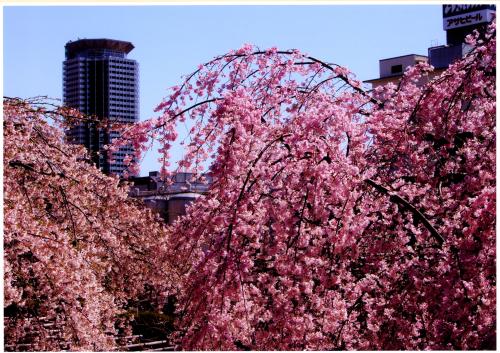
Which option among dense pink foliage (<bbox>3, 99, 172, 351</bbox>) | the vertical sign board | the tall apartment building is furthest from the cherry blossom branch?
the vertical sign board

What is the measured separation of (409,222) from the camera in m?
5.18

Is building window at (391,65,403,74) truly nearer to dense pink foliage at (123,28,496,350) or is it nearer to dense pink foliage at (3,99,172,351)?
dense pink foliage at (3,99,172,351)

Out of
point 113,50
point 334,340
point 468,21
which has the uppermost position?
point 468,21

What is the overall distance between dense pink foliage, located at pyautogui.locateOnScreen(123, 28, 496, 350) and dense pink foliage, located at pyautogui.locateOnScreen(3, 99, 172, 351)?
37.5 inches

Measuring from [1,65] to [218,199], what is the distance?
1.60 metres

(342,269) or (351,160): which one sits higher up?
(351,160)

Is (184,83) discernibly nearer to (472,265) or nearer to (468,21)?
(472,265)

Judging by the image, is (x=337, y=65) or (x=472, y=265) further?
(x=337, y=65)

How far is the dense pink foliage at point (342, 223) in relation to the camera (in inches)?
181

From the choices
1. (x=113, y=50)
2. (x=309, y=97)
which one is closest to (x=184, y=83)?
(x=309, y=97)

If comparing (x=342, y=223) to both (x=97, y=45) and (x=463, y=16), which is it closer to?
(x=97, y=45)

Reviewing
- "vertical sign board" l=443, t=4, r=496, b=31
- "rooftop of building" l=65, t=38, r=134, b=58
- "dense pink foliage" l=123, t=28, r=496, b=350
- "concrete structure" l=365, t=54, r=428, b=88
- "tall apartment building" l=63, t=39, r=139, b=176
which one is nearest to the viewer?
"dense pink foliage" l=123, t=28, r=496, b=350

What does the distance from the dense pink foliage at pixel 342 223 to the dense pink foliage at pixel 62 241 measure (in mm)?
954

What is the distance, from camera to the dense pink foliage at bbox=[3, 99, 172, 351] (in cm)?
593
